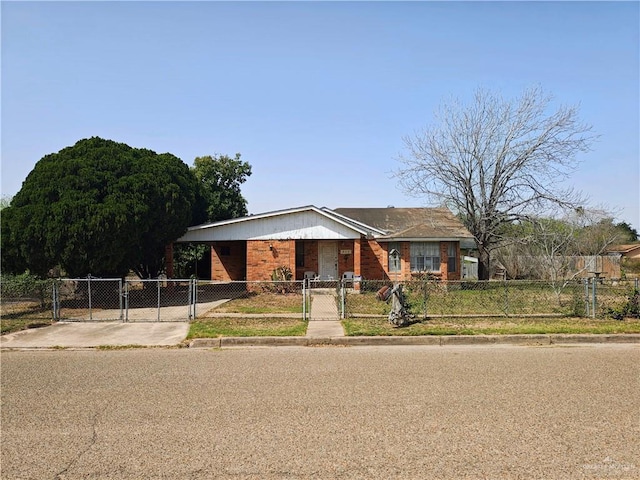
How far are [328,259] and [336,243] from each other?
0.89 metres

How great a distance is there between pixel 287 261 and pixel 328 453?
1885 centimetres

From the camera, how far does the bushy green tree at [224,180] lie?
106ft

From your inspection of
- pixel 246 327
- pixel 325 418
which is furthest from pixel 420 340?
pixel 325 418

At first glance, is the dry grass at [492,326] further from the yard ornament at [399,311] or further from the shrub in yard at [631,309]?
the shrub in yard at [631,309]

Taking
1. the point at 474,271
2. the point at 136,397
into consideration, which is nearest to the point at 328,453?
the point at 136,397

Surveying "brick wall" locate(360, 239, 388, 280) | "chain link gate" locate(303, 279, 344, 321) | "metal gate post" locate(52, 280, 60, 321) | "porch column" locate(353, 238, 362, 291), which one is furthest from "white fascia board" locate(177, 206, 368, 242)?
"metal gate post" locate(52, 280, 60, 321)

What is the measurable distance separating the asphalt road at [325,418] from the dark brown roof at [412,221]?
1521 cm

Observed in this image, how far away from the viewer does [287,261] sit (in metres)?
23.7

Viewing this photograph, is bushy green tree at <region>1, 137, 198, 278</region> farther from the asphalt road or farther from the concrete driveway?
the asphalt road

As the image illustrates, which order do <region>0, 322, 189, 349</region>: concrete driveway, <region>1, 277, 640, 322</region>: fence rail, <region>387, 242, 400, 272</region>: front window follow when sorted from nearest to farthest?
<region>0, 322, 189, 349</region>: concrete driveway → <region>1, 277, 640, 322</region>: fence rail → <region>387, 242, 400, 272</region>: front window

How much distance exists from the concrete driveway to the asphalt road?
2.24m

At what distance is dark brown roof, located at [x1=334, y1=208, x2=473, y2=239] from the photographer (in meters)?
24.8

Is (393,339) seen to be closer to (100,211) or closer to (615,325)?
(615,325)

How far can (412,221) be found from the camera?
2903 centimetres
